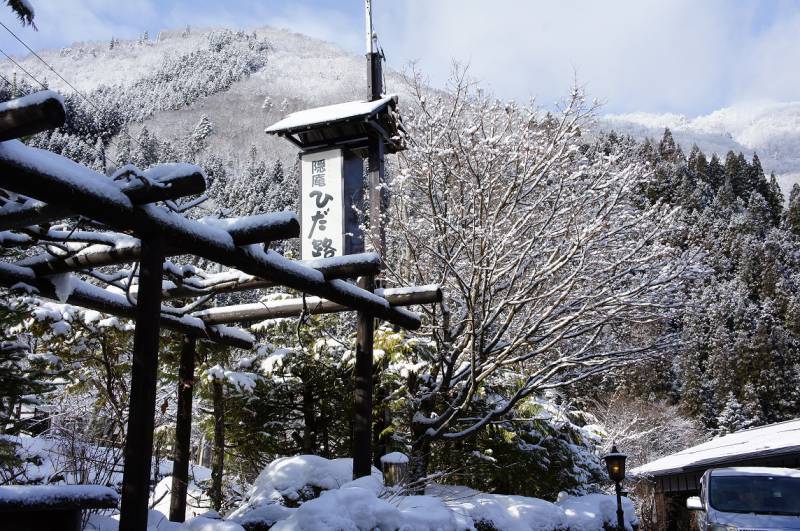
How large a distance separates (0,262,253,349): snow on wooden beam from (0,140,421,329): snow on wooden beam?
1.55m

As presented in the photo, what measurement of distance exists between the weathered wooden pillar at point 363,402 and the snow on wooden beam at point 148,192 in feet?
11.5

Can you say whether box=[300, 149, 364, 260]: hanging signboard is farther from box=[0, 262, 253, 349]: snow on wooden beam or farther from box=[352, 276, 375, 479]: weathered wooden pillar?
box=[0, 262, 253, 349]: snow on wooden beam

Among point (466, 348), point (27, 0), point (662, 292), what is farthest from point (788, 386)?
point (27, 0)

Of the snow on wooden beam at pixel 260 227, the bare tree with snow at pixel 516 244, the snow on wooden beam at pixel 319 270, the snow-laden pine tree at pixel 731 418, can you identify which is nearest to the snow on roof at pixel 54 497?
the snow on wooden beam at pixel 260 227

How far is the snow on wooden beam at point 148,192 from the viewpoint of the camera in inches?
156

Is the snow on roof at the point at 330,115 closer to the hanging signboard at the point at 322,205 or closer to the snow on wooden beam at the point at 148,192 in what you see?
the hanging signboard at the point at 322,205

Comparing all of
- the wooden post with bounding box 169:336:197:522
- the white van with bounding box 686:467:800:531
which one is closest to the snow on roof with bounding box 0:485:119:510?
the wooden post with bounding box 169:336:197:522

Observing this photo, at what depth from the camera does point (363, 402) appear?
7086 mm

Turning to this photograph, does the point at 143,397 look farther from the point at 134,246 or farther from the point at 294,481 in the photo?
the point at 294,481

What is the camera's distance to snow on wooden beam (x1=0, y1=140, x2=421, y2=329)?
348 centimetres

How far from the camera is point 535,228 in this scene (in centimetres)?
1088

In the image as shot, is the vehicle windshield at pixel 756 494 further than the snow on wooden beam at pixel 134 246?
Yes

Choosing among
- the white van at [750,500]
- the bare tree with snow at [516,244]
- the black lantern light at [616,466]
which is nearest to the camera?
the white van at [750,500]

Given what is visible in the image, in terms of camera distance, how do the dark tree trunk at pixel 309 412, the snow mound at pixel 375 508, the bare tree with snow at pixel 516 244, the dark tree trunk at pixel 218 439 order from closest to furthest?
the snow mound at pixel 375 508 → the bare tree with snow at pixel 516 244 → the dark tree trunk at pixel 218 439 → the dark tree trunk at pixel 309 412
